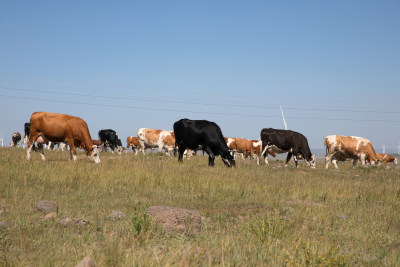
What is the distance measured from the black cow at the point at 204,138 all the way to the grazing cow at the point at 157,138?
46.2 feet

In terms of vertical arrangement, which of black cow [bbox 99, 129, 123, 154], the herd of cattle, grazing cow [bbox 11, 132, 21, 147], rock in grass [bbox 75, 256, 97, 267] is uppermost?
the herd of cattle

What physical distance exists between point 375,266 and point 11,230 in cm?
490

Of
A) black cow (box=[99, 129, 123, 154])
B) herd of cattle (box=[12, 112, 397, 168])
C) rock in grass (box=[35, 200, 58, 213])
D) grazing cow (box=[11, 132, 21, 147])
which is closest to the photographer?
rock in grass (box=[35, 200, 58, 213])

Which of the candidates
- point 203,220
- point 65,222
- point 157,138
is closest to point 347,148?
point 157,138

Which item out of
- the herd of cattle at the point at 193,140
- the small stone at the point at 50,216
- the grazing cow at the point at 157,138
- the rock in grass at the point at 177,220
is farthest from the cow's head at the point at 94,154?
the grazing cow at the point at 157,138

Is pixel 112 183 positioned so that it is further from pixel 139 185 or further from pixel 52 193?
pixel 52 193

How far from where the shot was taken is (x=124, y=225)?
19.3 feet

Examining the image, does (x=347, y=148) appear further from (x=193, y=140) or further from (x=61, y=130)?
(x=61, y=130)

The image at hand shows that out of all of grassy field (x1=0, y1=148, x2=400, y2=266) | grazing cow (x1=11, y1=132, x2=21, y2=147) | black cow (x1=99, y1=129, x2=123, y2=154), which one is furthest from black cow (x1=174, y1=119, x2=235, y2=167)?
grazing cow (x1=11, y1=132, x2=21, y2=147)

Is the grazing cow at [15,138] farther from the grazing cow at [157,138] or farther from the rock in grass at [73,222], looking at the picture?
the rock in grass at [73,222]

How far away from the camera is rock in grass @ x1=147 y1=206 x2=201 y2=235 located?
572cm

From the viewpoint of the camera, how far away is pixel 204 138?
18031 mm

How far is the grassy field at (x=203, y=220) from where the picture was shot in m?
4.53

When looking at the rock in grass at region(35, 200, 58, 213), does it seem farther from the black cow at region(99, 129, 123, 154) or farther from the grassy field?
the black cow at region(99, 129, 123, 154)
